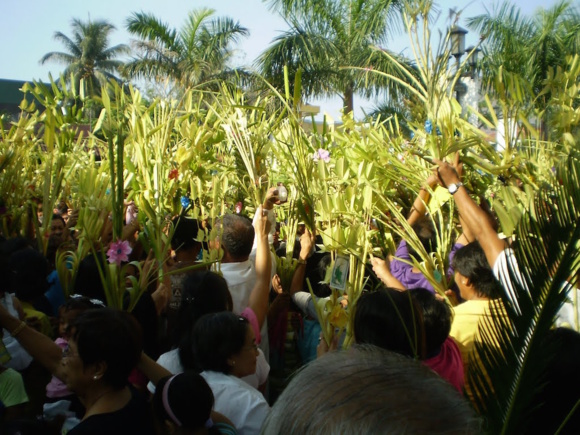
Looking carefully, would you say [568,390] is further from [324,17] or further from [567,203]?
[324,17]

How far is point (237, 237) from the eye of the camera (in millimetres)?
3236

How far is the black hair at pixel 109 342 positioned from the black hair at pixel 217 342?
0.31 m

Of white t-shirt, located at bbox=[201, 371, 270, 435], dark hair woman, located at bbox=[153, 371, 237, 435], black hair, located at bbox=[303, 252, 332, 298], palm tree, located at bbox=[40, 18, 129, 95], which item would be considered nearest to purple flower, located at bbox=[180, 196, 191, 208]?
black hair, located at bbox=[303, 252, 332, 298]

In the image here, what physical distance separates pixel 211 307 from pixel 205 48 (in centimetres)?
1750

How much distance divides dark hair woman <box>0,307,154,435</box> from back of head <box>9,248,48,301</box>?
1.07 meters

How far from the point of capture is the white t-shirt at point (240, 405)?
6.76 feet

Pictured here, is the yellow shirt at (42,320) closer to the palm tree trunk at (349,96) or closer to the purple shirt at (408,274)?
the purple shirt at (408,274)

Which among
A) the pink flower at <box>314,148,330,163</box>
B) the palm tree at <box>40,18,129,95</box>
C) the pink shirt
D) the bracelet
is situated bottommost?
the pink shirt

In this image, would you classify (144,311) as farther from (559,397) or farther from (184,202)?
(559,397)

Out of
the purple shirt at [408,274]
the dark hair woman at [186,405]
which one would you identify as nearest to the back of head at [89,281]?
the dark hair woman at [186,405]

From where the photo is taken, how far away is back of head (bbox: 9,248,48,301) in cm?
286

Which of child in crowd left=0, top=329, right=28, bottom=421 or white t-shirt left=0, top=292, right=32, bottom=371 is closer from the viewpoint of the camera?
child in crowd left=0, top=329, right=28, bottom=421

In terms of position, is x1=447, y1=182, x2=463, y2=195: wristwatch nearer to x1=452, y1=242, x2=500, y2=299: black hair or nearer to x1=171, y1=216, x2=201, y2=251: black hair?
x1=452, y1=242, x2=500, y2=299: black hair

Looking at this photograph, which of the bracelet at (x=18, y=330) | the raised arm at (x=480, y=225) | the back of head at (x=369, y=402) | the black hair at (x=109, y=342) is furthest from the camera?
the raised arm at (x=480, y=225)
